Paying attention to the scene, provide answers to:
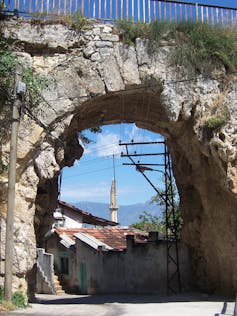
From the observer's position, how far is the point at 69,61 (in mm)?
12594

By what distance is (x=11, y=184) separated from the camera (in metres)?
10.2

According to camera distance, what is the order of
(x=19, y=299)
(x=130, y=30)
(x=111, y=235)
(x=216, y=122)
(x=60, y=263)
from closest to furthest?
(x=19, y=299) → (x=216, y=122) → (x=130, y=30) → (x=60, y=263) → (x=111, y=235)

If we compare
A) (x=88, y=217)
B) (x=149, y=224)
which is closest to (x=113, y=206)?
(x=149, y=224)

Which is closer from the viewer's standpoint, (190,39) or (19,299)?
(19,299)

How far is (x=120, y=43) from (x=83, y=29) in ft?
3.46

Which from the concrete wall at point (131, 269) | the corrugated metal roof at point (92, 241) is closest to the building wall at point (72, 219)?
the corrugated metal roof at point (92, 241)

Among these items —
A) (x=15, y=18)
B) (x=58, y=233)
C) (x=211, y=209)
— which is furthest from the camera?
(x=58, y=233)

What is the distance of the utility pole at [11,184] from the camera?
9.93m

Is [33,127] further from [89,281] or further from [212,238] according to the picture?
[89,281]

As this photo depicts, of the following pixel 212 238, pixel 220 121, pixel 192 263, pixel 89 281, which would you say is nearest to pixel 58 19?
pixel 220 121

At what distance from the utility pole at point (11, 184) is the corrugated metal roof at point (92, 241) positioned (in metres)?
11.4

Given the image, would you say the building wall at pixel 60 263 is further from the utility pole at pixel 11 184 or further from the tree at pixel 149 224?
the utility pole at pixel 11 184

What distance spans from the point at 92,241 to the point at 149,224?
52.4ft

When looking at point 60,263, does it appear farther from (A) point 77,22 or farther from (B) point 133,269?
(A) point 77,22
